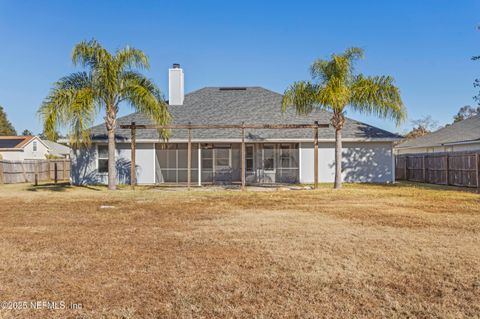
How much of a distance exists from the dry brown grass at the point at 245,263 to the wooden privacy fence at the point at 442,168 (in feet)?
29.1

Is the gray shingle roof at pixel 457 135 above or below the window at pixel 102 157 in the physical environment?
above

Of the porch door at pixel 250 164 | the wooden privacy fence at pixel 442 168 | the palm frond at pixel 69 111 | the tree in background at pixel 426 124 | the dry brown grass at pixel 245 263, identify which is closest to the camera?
the dry brown grass at pixel 245 263

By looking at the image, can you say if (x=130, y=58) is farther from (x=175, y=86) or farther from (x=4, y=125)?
(x=4, y=125)

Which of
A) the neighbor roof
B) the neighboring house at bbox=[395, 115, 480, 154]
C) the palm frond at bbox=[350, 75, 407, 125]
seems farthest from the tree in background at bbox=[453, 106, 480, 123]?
the neighbor roof

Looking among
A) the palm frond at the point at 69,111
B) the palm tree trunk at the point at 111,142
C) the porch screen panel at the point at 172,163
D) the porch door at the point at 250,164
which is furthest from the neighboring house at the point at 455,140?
the palm frond at the point at 69,111

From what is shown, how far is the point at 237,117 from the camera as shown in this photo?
22.9 m

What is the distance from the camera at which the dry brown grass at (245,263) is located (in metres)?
3.84

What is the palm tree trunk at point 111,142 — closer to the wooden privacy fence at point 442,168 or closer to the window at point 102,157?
the window at point 102,157

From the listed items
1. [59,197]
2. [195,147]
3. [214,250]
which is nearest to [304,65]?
[195,147]

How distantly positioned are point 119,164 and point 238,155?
6.60 meters

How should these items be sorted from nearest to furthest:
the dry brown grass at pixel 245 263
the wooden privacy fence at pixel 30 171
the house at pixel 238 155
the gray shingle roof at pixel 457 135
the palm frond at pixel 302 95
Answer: the dry brown grass at pixel 245 263, the palm frond at pixel 302 95, the house at pixel 238 155, the gray shingle roof at pixel 457 135, the wooden privacy fence at pixel 30 171

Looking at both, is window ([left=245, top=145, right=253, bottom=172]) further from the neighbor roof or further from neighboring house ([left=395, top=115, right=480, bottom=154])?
the neighbor roof

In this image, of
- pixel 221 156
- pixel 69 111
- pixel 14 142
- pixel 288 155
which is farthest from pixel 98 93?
pixel 14 142

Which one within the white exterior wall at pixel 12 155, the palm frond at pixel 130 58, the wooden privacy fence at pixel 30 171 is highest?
the palm frond at pixel 130 58
